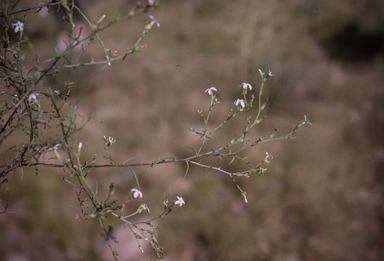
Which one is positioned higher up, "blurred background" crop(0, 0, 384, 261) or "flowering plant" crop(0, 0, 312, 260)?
"blurred background" crop(0, 0, 384, 261)

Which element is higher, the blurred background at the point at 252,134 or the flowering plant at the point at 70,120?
the blurred background at the point at 252,134

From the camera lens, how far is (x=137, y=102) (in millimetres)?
5277

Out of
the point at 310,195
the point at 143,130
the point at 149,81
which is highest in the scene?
the point at 149,81

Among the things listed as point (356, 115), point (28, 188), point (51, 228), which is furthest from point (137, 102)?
point (356, 115)

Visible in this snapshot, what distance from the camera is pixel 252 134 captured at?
4520 millimetres

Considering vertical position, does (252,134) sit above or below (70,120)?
above

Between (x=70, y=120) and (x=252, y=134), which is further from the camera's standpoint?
(x=252, y=134)

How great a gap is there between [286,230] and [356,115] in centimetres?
290

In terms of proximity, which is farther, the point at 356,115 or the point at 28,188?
the point at 356,115

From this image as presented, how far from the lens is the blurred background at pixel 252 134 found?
10.0 ft

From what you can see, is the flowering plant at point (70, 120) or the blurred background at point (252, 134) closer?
the flowering plant at point (70, 120)

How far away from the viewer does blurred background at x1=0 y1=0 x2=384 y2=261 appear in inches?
120

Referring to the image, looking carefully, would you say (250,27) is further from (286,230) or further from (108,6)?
(108,6)

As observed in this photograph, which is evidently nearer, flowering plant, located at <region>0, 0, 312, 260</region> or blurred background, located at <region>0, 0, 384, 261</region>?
flowering plant, located at <region>0, 0, 312, 260</region>
